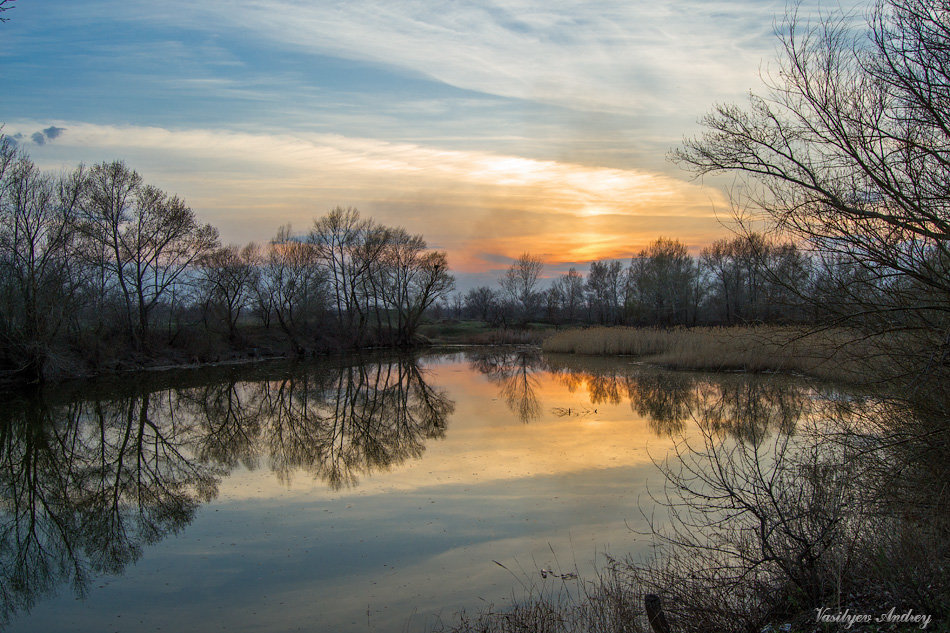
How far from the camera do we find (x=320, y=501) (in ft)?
29.2

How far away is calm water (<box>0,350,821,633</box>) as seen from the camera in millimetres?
5688

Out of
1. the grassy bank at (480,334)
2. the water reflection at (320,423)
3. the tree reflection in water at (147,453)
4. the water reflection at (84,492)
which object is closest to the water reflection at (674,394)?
the water reflection at (320,423)

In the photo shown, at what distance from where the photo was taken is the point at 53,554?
23.1 ft

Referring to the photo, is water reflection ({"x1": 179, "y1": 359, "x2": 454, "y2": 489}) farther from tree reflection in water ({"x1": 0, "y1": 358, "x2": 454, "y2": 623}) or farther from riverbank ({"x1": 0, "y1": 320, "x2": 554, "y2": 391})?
riverbank ({"x1": 0, "y1": 320, "x2": 554, "y2": 391})

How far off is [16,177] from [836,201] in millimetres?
29223

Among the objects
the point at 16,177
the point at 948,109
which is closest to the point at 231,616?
the point at 948,109

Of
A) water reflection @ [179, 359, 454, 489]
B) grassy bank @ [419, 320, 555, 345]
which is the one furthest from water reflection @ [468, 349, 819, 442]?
grassy bank @ [419, 320, 555, 345]

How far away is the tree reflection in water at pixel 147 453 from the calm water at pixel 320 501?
56mm

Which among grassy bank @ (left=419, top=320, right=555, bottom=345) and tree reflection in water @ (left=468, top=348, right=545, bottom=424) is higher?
grassy bank @ (left=419, top=320, right=555, bottom=345)

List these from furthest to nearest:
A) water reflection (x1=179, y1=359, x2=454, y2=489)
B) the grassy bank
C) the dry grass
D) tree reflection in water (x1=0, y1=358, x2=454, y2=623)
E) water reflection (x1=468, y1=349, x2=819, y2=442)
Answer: the grassy bank → the dry grass → water reflection (x1=468, y1=349, x2=819, y2=442) → water reflection (x1=179, y1=359, x2=454, y2=489) → tree reflection in water (x1=0, y1=358, x2=454, y2=623)

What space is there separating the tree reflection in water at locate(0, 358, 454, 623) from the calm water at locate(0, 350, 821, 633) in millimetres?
56

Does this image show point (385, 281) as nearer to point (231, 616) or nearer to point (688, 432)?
point (688, 432)

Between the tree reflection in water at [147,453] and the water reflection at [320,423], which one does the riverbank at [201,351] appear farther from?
the water reflection at [320,423]

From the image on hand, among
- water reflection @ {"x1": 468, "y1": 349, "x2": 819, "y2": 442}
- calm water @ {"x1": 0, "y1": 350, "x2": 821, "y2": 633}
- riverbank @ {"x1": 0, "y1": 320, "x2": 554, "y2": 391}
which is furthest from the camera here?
riverbank @ {"x1": 0, "y1": 320, "x2": 554, "y2": 391}
